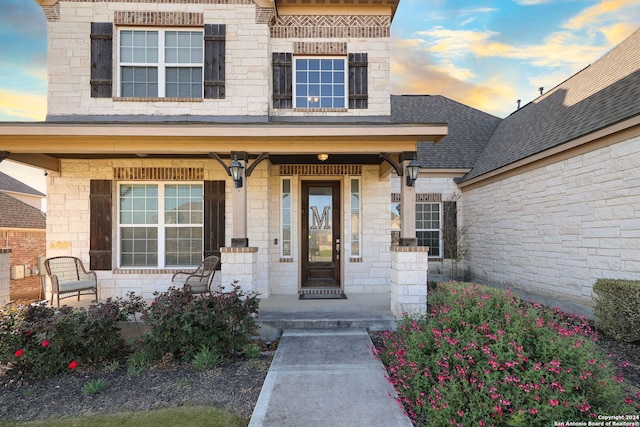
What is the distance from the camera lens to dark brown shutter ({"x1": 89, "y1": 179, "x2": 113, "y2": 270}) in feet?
22.2

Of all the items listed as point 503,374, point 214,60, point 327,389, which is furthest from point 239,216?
point 503,374

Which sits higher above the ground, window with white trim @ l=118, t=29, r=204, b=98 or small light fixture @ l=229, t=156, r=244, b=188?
window with white trim @ l=118, t=29, r=204, b=98

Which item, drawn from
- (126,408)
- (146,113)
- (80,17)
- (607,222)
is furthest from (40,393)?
(607,222)

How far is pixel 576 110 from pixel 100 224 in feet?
34.7

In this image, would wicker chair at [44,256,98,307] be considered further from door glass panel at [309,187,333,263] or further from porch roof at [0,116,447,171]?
door glass panel at [309,187,333,263]

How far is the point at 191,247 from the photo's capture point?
274 inches

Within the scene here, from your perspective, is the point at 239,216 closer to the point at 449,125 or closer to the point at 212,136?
the point at 212,136

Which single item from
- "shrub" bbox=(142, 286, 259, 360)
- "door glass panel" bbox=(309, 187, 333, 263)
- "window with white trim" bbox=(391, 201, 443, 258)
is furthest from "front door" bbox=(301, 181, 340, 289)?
"window with white trim" bbox=(391, 201, 443, 258)

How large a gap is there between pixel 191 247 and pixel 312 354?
3909 millimetres

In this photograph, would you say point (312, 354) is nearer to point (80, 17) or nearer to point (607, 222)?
point (607, 222)

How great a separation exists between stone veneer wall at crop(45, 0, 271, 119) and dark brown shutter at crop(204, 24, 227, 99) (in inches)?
4.1

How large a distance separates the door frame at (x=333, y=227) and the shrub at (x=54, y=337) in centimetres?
400

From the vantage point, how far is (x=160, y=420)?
300 centimetres

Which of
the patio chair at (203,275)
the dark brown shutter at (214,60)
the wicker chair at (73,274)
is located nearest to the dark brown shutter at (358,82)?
the dark brown shutter at (214,60)
